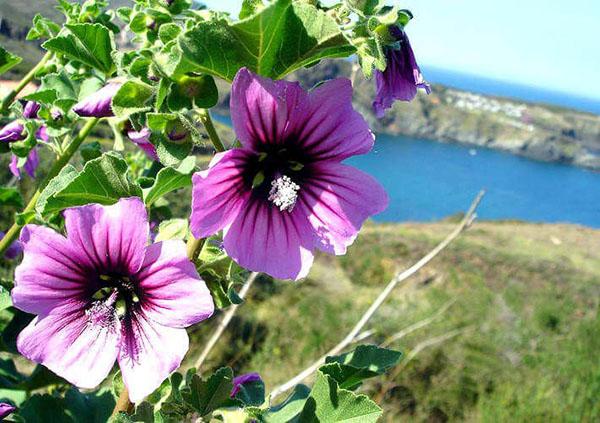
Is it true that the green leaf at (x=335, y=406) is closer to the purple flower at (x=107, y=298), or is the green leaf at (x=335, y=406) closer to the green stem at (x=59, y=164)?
the purple flower at (x=107, y=298)

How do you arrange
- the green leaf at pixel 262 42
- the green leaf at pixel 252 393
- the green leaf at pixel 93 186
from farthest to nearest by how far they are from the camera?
the green leaf at pixel 252 393 → the green leaf at pixel 93 186 → the green leaf at pixel 262 42

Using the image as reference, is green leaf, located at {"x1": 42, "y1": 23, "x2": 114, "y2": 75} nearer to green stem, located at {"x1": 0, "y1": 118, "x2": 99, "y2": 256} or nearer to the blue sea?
green stem, located at {"x1": 0, "y1": 118, "x2": 99, "y2": 256}

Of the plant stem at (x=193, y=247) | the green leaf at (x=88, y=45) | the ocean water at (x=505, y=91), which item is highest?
the green leaf at (x=88, y=45)

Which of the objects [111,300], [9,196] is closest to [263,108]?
[111,300]

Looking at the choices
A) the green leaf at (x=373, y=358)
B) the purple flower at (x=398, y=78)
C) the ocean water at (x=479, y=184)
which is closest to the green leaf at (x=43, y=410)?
the green leaf at (x=373, y=358)

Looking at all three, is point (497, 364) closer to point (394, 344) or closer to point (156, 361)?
point (394, 344)

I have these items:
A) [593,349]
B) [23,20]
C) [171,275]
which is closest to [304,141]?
[171,275]
